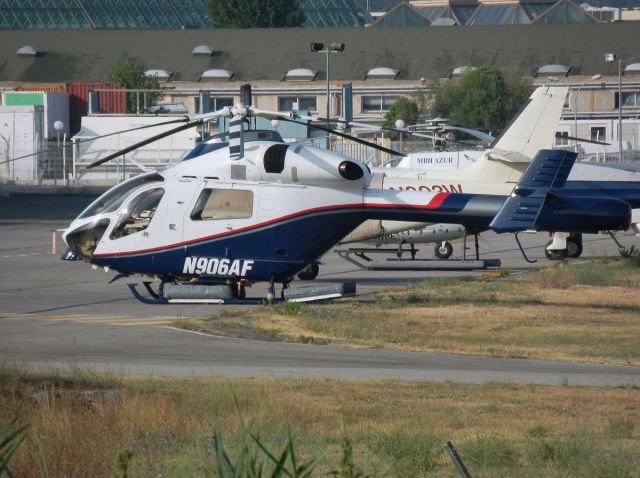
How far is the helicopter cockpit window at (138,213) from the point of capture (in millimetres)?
21703

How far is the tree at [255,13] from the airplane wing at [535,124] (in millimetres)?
97525

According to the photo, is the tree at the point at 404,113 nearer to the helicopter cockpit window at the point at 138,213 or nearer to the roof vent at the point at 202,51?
the roof vent at the point at 202,51

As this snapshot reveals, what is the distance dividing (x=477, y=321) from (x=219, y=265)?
500cm

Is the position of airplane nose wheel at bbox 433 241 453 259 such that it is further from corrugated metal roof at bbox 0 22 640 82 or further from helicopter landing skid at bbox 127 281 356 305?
corrugated metal roof at bbox 0 22 640 82

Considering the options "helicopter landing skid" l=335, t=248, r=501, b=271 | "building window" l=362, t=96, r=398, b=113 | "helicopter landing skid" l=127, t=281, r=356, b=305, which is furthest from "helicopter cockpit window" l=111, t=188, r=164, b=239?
"building window" l=362, t=96, r=398, b=113

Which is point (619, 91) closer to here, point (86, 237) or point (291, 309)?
point (291, 309)

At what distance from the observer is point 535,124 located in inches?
1238

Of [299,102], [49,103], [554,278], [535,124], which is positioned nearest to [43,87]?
[49,103]

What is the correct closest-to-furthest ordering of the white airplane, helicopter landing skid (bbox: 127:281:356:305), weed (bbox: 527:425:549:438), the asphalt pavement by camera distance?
weed (bbox: 527:425:549:438) → the asphalt pavement → helicopter landing skid (bbox: 127:281:356:305) → the white airplane

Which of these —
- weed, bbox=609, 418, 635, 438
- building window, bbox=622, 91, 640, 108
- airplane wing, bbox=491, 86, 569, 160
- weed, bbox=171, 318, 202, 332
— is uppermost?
building window, bbox=622, 91, 640, 108

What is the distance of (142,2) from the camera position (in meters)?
121

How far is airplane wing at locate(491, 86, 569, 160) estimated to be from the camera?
30891 mm

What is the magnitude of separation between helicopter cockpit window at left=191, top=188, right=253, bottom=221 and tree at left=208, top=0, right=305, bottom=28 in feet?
351

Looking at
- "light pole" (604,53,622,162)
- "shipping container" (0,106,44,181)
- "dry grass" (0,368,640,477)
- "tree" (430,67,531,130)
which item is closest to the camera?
"dry grass" (0,368,640,477)
